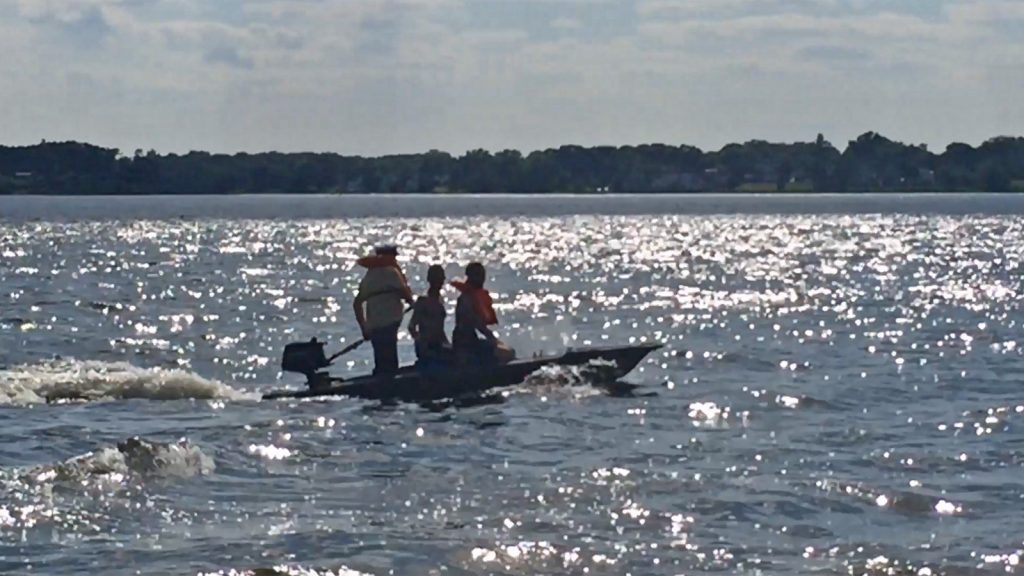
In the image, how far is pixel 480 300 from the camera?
2431cm

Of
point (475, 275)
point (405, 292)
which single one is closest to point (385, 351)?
point (405, 292)

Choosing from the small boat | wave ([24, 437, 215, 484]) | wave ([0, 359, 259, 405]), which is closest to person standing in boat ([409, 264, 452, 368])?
the small boat

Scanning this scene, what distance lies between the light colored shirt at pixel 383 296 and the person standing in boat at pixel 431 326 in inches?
9.4

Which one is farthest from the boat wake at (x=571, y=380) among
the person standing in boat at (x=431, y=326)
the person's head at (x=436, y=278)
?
the person's head at (x=436, y=278)

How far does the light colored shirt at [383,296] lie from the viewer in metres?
24.2

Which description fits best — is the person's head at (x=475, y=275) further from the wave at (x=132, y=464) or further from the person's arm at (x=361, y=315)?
the wave at (x=132, y=464)

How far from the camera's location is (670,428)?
2214 cm

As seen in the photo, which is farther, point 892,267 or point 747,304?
point 892,267

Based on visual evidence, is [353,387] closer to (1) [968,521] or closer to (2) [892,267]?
(1) [968,521]

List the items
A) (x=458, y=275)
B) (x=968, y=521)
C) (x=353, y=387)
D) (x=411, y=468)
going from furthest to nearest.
Answer: (x=458, y=275), (x=353, y=387), (x=411, y=468), (x=968, y=521)

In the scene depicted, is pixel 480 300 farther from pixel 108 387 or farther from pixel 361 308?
pixel 108 387

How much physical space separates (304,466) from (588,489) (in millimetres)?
3072

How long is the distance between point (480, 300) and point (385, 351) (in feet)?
4.59

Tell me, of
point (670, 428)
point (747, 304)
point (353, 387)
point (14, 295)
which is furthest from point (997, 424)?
point (14, 295)
